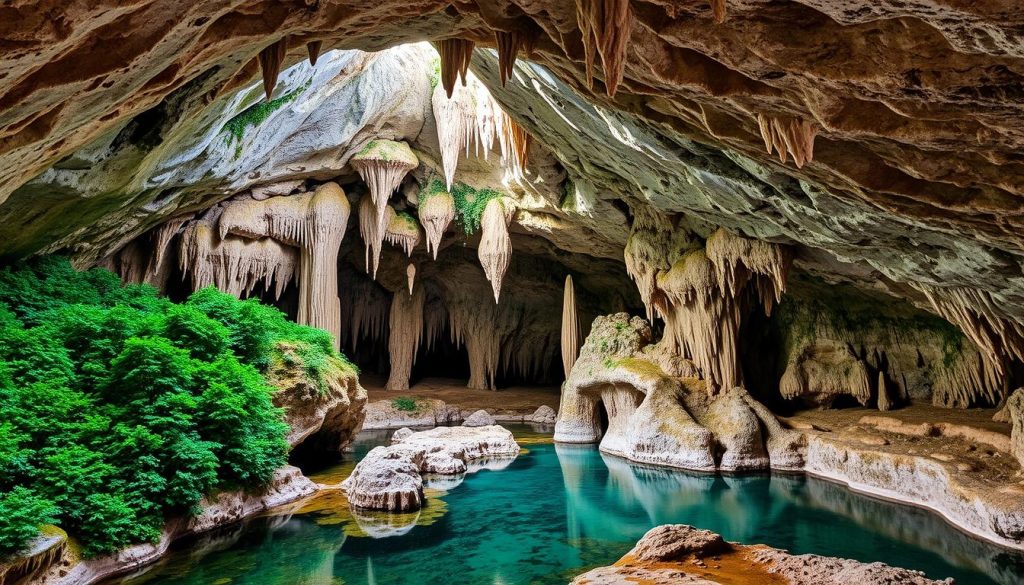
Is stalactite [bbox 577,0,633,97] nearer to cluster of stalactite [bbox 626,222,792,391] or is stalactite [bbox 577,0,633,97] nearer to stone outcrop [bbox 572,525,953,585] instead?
stone outcrop [bbox 572,525,953,585]

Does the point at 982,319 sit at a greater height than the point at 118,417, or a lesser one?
greater

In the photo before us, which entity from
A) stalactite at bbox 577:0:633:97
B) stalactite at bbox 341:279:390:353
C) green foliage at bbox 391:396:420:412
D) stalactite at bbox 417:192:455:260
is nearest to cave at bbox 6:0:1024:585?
stalactite at bbox 577:0:633:97

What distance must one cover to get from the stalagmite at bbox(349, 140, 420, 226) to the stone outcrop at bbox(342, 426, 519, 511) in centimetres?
800

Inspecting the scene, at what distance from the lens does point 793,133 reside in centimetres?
551

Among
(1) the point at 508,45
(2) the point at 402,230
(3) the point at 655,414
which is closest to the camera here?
(1) the point at 508,45

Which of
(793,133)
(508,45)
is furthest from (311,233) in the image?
(793,133)

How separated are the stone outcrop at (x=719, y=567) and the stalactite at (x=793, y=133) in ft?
11.9

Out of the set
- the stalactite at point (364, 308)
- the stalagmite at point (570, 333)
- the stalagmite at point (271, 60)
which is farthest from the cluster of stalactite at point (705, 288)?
the stalactite at point (364, 308)

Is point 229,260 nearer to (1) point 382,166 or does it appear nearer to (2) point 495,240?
(1) point 382,166

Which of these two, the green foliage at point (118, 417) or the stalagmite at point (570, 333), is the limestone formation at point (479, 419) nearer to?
the stalagmite at point (570, 333)

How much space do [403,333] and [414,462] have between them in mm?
13451

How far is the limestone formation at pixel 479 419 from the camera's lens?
20.6 metres

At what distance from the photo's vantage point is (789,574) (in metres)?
5.26

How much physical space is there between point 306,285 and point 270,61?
1406 centimetres
